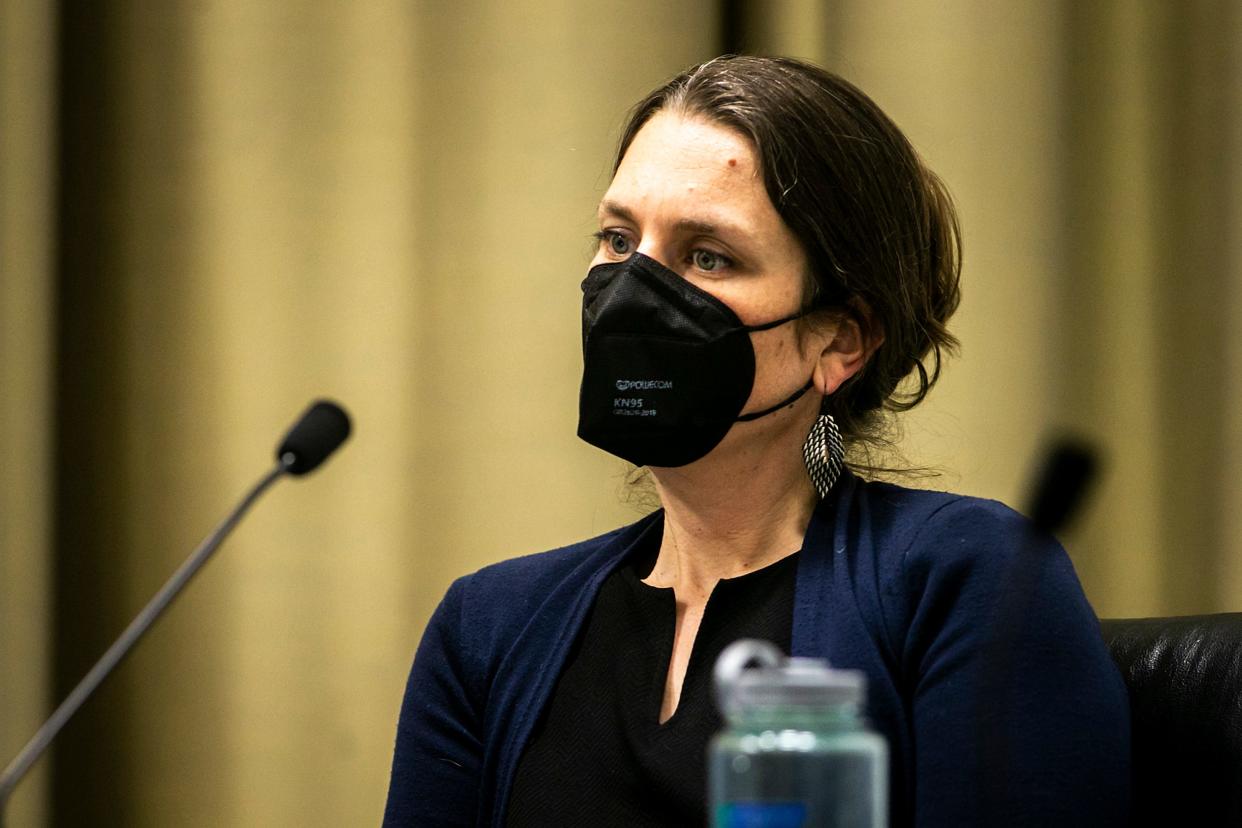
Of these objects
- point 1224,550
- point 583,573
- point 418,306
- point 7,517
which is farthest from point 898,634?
point 7,517

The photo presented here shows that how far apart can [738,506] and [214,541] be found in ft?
1.87

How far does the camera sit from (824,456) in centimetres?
143

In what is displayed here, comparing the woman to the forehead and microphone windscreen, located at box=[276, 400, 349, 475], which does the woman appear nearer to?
the forehead

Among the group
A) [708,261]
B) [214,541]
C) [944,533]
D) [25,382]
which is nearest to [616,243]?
[708,261]

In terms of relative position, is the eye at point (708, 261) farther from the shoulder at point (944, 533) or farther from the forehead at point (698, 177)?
the shoulder at point (944, 533)

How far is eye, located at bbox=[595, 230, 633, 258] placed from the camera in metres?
1.44

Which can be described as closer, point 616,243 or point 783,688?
point 783,688

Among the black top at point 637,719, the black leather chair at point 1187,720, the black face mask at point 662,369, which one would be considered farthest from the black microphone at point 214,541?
the black leather chair at point 1187,720

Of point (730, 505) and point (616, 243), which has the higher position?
point (616, 243)

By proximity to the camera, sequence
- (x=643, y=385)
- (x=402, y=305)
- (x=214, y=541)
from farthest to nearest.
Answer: (x=402, y=305), (x=643, y=385), (x=214, y=541)

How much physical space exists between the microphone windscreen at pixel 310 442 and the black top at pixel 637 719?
0.44 meters

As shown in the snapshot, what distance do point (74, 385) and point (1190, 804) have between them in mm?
1671

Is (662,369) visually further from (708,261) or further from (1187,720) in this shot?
(1187,720)

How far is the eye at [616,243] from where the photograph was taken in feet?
Result: 4.71
